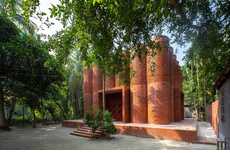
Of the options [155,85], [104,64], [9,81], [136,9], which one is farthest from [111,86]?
[136,9]

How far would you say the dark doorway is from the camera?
29.0 m

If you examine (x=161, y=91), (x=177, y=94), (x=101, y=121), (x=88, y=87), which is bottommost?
(x=101, y=121)

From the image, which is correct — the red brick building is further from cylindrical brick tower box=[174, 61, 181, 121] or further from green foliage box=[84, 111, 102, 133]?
green foliage box=[84, 111, 102, 133]

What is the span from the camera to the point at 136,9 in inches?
274

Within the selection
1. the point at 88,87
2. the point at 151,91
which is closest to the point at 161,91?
the point at 151,91

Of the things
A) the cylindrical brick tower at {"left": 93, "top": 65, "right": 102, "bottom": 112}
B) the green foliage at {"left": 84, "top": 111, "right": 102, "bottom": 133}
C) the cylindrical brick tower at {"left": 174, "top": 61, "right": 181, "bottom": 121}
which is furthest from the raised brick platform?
the cylindrical brick tower at {"left": 93, "top": 65, "right": 102, "bottom": 112}

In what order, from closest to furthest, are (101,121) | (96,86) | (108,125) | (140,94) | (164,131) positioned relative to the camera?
(164,131)
(108,125)
(101,121)
(140,94)
(96,86)

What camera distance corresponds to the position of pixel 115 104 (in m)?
29.5

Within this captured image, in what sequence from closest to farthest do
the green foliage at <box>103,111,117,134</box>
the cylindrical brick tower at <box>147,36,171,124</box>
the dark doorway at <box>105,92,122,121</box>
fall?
the green foliage at <box>103,111,117,134</box> → the cylindrical brick tower at <box>147,36,171,124</box> → the dark doorway at <box>105,92,122,121</box>

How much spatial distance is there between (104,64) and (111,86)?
1903 cm

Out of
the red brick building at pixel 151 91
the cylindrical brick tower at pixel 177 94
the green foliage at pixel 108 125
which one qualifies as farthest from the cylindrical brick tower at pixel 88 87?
the green foliage at pixel 108 125

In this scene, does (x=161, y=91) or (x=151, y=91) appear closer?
(x=161, y=91)

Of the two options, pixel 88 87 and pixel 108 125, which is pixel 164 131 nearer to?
pixel 108 125

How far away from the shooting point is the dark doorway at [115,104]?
2898 cm
